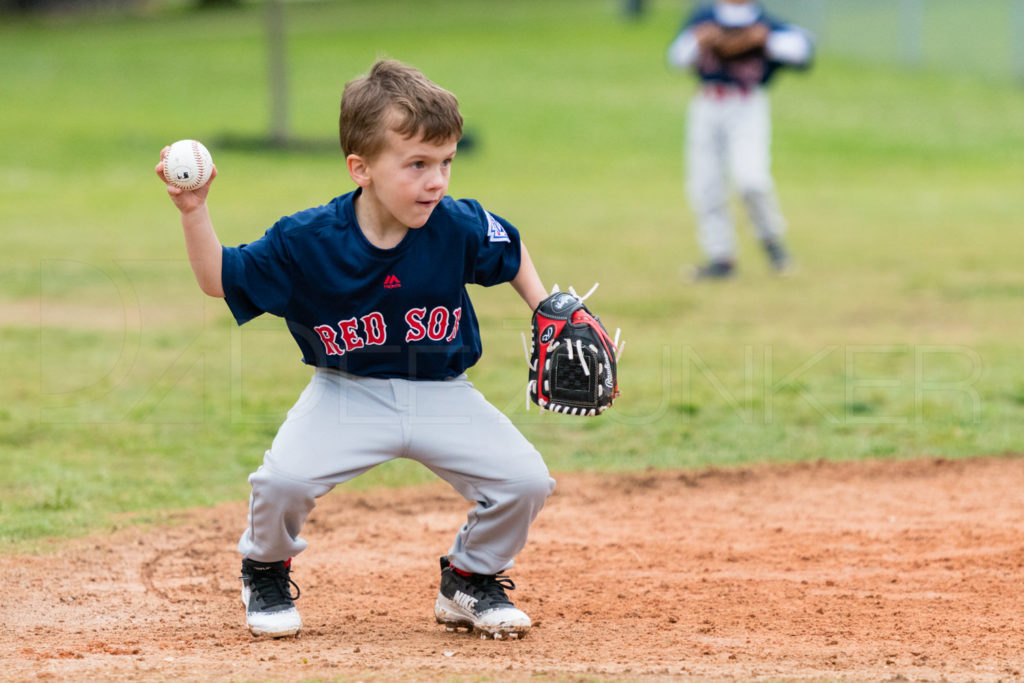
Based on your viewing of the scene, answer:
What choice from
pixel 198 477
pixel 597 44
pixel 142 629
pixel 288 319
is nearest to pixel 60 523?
pixel 198 477

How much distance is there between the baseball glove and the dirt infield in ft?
2.28

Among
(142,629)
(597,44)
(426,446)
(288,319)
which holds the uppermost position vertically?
(597,44)

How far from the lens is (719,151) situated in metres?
10.7

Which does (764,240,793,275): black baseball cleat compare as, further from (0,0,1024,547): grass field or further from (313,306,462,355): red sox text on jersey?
(313,306,462,355): red sox text on jersey

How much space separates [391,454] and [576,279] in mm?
6706

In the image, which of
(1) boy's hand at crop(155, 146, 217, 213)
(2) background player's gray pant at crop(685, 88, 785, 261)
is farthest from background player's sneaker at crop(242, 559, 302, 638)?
(2) background player's gray pant at crop(685, 88, 785, 261)

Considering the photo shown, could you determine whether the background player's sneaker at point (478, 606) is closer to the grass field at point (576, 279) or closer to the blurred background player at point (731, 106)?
the grass field at point (576, 279)

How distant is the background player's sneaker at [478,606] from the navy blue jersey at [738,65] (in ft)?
24.2

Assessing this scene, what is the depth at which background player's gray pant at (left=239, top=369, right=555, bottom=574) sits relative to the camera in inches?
139

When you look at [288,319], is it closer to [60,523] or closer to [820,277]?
[60,523]

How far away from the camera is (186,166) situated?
332cm

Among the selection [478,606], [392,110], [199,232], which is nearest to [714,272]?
[478,606]

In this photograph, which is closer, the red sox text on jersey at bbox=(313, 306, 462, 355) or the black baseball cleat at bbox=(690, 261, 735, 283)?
the red sox text on jersey at bbox=(313, 306, 462, 355)

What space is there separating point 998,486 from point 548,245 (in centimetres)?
689
